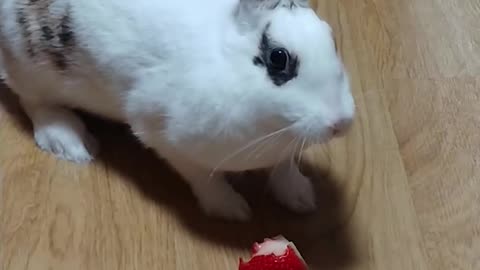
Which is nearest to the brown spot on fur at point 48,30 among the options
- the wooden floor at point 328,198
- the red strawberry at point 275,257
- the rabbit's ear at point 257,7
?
the wooden floor at point 328,198

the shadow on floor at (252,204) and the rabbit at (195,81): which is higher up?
the rabbit at (195,81)

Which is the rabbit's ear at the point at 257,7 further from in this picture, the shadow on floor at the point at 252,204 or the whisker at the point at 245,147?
the shadow on floor at the point at 252,204

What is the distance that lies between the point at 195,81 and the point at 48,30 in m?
0.27

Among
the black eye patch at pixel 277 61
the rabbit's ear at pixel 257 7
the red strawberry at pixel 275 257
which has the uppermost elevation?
the rabbit's ear at pixel 257 7

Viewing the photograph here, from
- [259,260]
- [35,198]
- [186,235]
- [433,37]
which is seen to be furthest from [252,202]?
[433,37]

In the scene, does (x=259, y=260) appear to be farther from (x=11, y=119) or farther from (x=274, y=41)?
(x=11, y=119)

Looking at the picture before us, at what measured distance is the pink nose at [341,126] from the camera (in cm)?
123

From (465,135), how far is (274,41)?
485mm

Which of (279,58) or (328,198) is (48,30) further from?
(328,198)

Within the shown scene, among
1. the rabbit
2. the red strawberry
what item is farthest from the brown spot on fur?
the red strawberry

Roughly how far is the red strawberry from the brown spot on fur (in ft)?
1.32

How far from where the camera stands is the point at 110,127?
160 cm

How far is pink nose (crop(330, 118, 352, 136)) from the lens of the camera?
A: 4.04ft

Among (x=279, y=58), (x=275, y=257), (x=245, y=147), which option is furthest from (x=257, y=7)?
(x=275, y=257)
